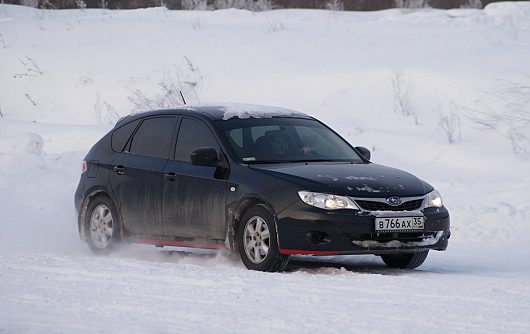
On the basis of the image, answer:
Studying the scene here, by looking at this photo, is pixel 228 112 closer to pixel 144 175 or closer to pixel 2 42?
pixel 144 175

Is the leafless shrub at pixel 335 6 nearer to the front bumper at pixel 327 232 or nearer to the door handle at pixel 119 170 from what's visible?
the door handle at pixel 119 170

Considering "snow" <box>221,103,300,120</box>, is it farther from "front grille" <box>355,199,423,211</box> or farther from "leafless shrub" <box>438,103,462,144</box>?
"leafless shrub" <box>438,103,462,144</box>

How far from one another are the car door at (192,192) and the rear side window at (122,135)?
837mm

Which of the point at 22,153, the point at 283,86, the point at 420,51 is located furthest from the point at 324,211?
the point at 420,51

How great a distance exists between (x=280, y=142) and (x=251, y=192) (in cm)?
96

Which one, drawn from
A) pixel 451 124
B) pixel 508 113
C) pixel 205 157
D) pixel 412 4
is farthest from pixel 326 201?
pixel 412 4

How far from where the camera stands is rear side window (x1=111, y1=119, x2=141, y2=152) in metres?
11.5

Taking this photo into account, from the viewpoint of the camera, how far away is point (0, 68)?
2427 centimetres

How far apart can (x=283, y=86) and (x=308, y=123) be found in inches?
406

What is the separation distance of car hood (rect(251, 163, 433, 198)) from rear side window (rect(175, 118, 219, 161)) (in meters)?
0.79

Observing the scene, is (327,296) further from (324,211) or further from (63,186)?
(63,186)

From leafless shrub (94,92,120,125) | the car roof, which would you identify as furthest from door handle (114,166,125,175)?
leafless shrub (94,92,120,125)

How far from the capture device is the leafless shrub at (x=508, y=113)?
18.2 m

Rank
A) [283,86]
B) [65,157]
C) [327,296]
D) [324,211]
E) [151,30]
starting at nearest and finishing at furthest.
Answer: [327,296] < [324,211] < [65,157] < [283,86] < [151,30]
